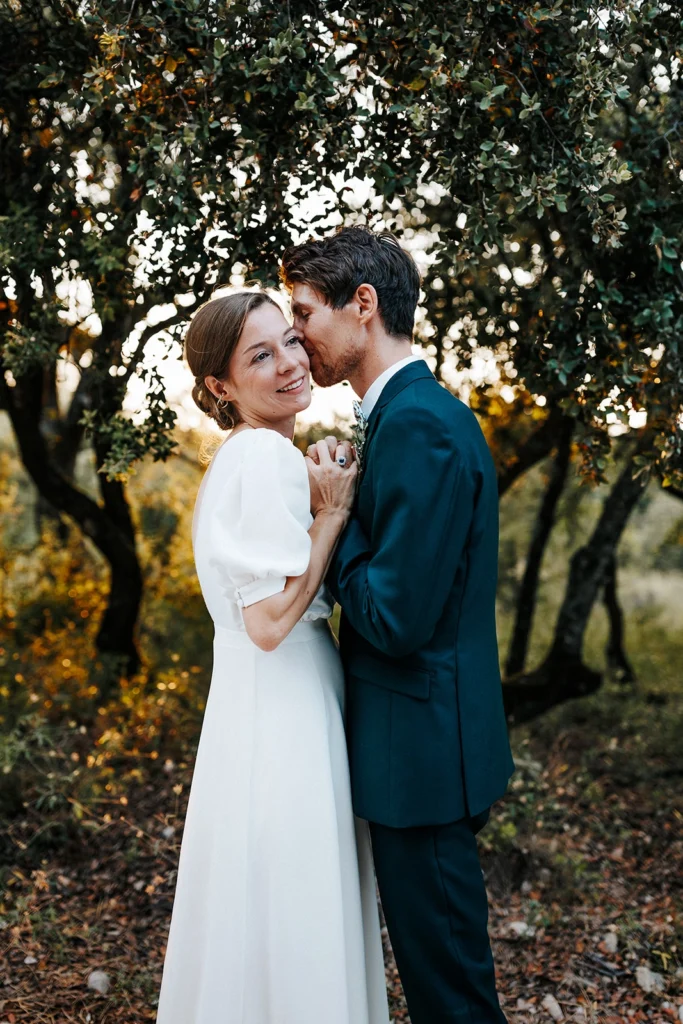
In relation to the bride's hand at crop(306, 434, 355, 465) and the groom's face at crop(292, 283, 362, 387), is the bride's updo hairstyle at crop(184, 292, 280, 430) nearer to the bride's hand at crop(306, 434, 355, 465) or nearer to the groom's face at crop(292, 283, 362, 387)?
the groom's face at crop(292, 283, 362, 387)

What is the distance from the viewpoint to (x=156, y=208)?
2824 mm

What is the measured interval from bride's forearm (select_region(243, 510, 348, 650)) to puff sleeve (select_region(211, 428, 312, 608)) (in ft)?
0.07

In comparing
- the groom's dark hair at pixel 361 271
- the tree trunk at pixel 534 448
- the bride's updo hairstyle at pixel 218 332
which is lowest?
the bride's updo hairstyle at pixel 218 332

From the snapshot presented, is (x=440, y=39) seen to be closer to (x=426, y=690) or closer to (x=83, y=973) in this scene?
(x=426, y=690)

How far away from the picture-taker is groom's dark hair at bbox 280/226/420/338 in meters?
2.39

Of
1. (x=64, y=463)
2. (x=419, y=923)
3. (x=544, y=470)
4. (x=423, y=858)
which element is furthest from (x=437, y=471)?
(x=544, y=470)

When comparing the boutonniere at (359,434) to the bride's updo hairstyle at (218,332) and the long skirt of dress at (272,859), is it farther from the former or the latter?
the long skirt of dress at (272,859)

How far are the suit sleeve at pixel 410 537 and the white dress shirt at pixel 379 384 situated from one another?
23cm

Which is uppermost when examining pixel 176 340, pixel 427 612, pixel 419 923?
pixel 176 340

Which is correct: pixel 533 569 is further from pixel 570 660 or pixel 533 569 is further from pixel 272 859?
pixel 272 859

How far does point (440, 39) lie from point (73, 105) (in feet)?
4.10

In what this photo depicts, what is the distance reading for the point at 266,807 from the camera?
223cm

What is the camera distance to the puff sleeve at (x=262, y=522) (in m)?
2.13

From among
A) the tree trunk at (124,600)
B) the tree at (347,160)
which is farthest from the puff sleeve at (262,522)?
the tree trunk at (124,600)
